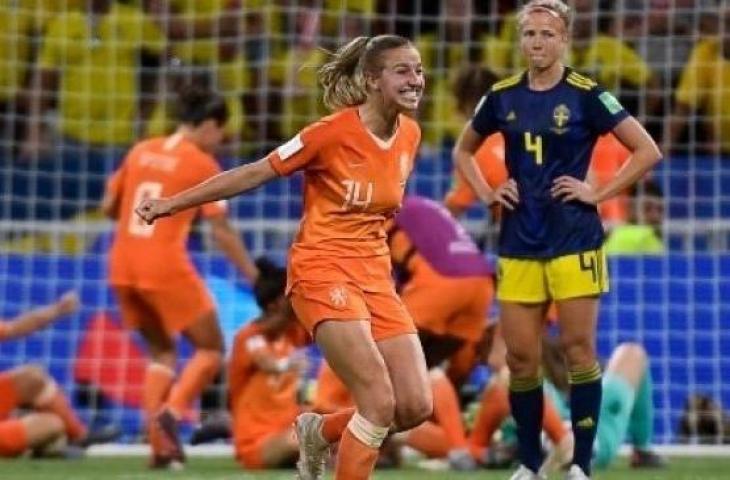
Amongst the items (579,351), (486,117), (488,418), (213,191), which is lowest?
(488,418)

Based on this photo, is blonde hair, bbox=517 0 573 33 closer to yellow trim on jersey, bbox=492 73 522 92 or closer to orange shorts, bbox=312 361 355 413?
yellow trim on jersey, bbox=492 73 522 92

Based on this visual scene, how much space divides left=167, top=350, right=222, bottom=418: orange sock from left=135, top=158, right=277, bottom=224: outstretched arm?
136 inches

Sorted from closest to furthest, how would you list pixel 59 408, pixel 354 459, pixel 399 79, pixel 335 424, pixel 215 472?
pixel 354 459
pixel 399 79
pixel 335 424
pixel 215 472
pixel 59 408

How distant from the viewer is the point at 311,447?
7.26m

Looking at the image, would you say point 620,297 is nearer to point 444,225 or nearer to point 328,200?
point 444,225

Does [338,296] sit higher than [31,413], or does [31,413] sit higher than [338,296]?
[338,296]

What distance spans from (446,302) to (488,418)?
1.91 ft

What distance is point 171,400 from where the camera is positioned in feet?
33.2

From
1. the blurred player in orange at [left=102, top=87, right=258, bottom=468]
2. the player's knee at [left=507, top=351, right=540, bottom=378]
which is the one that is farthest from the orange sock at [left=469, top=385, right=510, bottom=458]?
the player's knee at [left=507, top=351, right=540, bottom=378]

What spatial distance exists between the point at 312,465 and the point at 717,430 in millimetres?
4876

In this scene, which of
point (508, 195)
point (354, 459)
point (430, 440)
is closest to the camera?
point (354, 459)

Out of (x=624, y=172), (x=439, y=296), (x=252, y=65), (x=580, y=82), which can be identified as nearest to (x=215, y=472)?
(x=439, y=296)

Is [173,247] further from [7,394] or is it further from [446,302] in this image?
[446,302]

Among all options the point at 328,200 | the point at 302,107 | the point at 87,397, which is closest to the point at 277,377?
the point at 87,397
